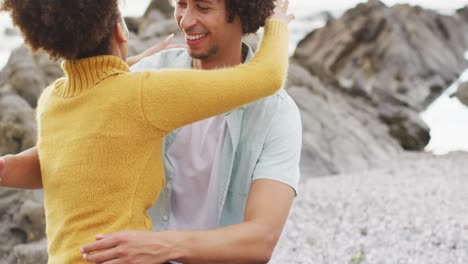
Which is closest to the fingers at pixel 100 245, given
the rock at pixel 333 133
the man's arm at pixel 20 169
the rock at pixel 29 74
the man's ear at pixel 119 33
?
the man's arm at pixel 20 169

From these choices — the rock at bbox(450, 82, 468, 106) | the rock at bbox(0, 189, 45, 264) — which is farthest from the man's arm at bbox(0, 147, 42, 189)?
the rock at bbox(450, 82, 468, 106)

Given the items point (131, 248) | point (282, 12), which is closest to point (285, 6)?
point (282, 12)

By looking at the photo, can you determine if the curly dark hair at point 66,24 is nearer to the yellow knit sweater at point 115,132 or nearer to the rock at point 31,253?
the yellow knit sweater at point 115,132

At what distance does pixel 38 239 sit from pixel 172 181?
110 inches

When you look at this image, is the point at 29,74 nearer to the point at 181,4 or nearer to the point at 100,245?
the point at 181,4

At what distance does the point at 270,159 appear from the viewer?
241cm

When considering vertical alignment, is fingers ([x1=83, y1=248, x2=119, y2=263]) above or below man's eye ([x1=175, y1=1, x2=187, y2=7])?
below

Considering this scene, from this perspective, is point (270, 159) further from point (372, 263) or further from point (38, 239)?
point (372, 263)

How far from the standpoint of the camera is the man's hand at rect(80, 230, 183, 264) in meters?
1.92

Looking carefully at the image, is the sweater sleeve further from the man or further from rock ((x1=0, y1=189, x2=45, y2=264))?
rock ((x1=0, y1=189, x2=45, y2=264))

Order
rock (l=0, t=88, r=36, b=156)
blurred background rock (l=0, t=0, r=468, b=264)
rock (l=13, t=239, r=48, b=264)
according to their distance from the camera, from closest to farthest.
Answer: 1. rock (l=13, t=239, r=48, b=264)
2. rock (l=0, t=88, r=36, b=156)
3. blurred background rock (l=0, t=0, r=468, b=264)

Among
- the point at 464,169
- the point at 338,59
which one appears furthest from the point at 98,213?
the point at 338,59

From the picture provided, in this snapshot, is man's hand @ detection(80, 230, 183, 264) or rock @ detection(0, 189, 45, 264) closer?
man's hand @ detection(80, 230, 183, 264)

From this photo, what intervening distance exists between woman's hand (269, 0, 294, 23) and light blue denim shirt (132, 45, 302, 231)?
0.27 metres
